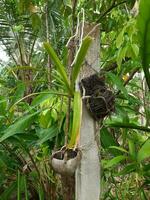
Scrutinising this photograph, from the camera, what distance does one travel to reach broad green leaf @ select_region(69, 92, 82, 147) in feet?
2.61

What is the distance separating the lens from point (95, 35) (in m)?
0.94

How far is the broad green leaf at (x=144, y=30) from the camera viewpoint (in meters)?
0.82

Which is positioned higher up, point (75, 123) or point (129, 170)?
point (75, 123)

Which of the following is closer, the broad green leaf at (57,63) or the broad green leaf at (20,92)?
the broad green leaf at (57,63)

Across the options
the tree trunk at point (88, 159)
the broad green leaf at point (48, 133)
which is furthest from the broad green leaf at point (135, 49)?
the broad green leaf at point (48, 133)

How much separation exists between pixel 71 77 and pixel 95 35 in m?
0.15

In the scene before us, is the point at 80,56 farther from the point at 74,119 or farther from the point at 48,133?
the point at 48,133

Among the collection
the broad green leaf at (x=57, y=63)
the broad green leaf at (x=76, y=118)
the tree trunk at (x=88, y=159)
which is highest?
the broad green leaf at (x=57, y=63)

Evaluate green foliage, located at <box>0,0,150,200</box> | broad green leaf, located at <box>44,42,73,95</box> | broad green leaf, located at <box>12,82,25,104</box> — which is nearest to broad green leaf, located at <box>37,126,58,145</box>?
green foliage, located at <box>0,0,150,200</box>

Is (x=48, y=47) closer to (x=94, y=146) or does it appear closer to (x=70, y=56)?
(x=70, y=56)

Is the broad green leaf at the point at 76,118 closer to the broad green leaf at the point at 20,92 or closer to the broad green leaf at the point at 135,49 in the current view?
the broad green leaf at the point at 135,49

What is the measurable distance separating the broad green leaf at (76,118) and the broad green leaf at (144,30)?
23 cm

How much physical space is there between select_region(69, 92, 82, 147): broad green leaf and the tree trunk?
0.06 m

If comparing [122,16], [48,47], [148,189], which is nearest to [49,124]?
[48,47]
